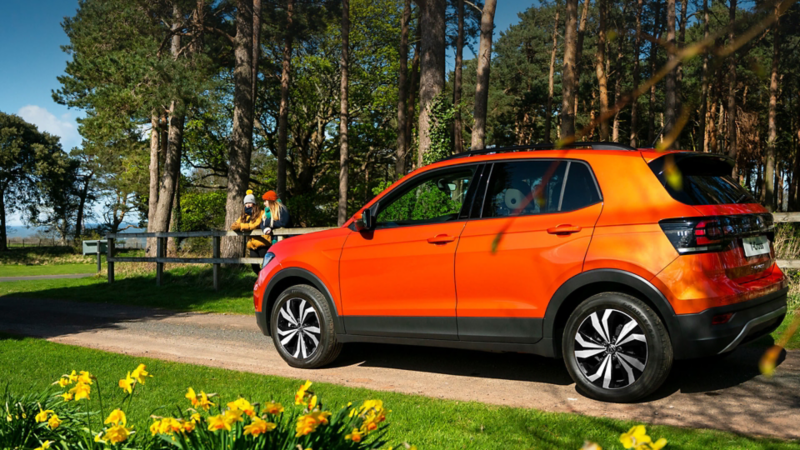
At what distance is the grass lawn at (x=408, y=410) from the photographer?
3.91 meters

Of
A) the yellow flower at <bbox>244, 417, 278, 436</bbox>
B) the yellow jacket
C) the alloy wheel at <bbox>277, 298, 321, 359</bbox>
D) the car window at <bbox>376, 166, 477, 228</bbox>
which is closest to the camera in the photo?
the yellow flower at <bbox>244, 417, 278, 436</bbox>

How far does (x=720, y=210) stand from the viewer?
4.72m

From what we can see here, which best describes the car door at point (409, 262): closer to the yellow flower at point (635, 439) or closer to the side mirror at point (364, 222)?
the side mirror at point (364, 222)

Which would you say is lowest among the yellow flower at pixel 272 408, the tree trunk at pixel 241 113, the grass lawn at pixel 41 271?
the grass lawn at pixel 41 271

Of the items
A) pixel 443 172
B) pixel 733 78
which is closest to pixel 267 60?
pixel 733 78

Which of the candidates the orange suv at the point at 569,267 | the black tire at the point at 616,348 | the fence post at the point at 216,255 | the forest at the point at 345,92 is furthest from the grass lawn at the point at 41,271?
the black tire at the point at 616,348

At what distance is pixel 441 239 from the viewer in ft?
18.5

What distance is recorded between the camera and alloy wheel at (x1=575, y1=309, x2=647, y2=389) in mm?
4699

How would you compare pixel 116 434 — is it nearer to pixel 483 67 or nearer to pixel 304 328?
pixel 304 328

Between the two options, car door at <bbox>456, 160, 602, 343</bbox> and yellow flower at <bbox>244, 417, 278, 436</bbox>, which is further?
car door at <bbox>456, 160, 602, 343</bbox>

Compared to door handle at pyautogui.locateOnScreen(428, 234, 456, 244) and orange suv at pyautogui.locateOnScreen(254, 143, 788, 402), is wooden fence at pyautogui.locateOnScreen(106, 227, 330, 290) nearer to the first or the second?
orange suv at pyautogui.locateOnScreen(254, 143, 788, 402)

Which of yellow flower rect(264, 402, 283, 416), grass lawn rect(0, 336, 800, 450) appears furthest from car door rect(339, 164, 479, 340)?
yellow flower rect(264, 402, 283, 416)

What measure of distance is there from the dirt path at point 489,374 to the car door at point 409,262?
21.4 inches

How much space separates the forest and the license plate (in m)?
9.48
